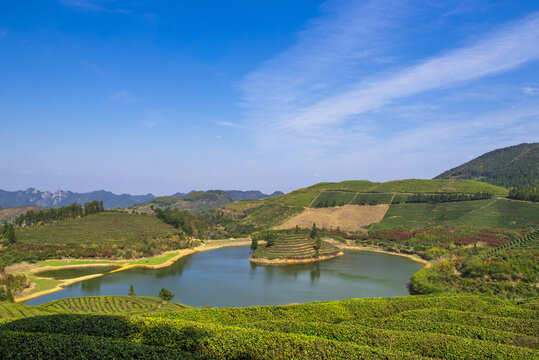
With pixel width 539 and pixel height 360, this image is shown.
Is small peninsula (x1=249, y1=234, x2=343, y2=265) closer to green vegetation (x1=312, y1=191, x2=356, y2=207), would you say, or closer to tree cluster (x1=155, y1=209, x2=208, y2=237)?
tree cluster (x1=155, y1=209, x2=208, y2=237)

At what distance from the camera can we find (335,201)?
144 meters

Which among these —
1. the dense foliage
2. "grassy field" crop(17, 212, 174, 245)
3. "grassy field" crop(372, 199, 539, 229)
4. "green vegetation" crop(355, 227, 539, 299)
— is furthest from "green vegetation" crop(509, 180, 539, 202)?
the dense foliage

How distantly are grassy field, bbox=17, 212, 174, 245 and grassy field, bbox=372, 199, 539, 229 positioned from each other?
8053cm

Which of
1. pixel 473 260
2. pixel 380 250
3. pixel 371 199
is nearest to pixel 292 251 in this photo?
pixel 380 250

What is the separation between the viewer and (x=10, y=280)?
1895 inches

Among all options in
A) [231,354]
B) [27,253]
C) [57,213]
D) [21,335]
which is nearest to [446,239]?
[231,354]

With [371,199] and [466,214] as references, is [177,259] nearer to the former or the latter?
[371,199]

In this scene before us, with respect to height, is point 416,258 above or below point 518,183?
below

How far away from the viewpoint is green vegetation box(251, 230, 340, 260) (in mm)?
80312

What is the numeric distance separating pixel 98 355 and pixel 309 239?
79.5m

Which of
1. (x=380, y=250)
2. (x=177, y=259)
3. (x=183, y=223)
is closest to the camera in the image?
(x=177, y=259)

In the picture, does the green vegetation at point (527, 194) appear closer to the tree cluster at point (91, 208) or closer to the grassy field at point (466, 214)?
the grassy field at point (466, 214)

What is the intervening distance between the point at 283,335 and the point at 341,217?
375ft

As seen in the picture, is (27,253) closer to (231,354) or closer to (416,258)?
(231,354)
